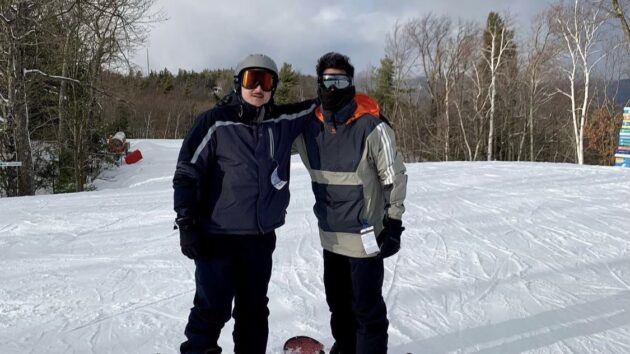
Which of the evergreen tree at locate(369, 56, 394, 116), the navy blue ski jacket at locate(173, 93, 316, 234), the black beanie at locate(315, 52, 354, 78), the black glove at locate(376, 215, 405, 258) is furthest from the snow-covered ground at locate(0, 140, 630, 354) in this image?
the evergreen tree at locate(369, 56, 394, 116)

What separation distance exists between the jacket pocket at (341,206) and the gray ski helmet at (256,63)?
68 cm

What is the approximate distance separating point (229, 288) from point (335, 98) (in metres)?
1.13

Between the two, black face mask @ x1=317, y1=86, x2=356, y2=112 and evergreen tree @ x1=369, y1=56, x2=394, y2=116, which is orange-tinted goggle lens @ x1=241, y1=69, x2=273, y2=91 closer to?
black face mask @ x1=317, y1=86, x2=356, y2=112

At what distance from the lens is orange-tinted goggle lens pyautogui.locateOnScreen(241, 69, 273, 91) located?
2.13m

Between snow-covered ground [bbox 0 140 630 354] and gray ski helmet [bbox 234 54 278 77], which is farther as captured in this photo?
snow-covered ground [bbox 0 140 630 354]

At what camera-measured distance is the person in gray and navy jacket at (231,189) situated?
207cm

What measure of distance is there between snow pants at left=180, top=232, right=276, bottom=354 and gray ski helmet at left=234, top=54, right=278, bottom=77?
0.85 m

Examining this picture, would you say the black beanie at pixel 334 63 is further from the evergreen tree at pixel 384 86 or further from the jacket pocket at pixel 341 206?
the evergreen tree at pixel 384 86

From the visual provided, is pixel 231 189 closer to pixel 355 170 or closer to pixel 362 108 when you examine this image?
pixel 355 170

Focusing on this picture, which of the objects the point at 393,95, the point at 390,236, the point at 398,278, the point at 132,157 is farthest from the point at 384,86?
the point at 390,236

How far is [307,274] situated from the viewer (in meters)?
3.97

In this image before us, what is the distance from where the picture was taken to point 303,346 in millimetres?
2564

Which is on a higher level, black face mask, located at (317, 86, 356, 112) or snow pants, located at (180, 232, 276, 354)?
black face mask, located at (317, 86, 356, 112)

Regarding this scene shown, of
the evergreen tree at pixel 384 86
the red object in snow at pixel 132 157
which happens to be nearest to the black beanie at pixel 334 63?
the red object in snow at pixel 132 157
